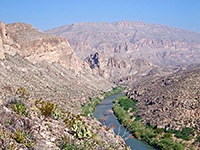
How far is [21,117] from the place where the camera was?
38.1 ft

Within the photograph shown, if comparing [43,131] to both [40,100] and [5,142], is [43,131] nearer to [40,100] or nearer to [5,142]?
[5,142]

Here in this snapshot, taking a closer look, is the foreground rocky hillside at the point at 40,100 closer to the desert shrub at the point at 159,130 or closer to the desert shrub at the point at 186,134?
the desert shrub at the point at 159,130

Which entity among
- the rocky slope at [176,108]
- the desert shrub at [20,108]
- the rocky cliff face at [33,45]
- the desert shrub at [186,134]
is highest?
the rocky cliff face at [33,45]

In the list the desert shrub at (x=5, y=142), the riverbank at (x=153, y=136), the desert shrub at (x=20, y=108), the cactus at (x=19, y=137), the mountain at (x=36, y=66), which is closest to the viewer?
the desert shrub at (x=5, y=142)

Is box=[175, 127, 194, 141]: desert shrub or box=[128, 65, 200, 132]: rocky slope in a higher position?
box=[128, 65, 200, 132]: rocky slope

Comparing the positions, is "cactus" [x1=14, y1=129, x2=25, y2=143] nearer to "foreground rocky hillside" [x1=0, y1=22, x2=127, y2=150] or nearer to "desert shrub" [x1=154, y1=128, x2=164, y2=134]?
"foreground rocky hillside" [x1=0, y1=22, x2=127, y2=150]

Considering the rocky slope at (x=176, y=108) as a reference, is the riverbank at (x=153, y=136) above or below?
below

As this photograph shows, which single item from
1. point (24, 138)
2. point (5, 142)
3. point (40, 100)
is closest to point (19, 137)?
point (24, 138)

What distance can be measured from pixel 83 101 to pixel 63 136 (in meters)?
65.8

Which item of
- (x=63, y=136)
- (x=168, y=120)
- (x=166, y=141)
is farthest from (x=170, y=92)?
(x=63, y=136)

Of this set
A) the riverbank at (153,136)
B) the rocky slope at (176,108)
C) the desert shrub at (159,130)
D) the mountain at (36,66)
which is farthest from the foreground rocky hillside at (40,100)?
the rocky slope at (176,108)

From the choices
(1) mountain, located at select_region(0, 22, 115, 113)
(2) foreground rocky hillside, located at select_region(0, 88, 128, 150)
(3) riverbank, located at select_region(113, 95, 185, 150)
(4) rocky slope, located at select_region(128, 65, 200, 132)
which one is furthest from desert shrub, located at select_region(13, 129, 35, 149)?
(4) rocky slope, located at select_region(128, 65, 200, 132)

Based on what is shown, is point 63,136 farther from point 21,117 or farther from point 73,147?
point 21,117

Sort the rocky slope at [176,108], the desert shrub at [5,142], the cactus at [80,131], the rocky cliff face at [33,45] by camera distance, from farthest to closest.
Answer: the rocky cliff face at [33,45], the rocky slope at [176,108], the cactus at [80,131], the desert shrub at [5,142]
